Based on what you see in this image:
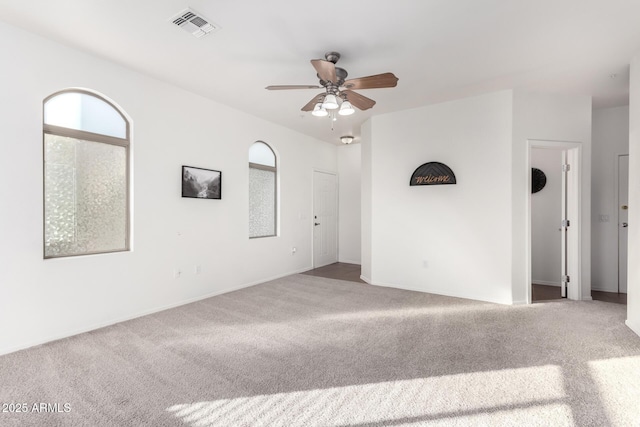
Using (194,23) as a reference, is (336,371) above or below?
below

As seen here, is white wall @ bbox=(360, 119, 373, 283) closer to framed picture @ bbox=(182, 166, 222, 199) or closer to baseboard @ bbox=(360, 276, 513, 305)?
baseboard @ bbox=(360, 276, 513, 305)

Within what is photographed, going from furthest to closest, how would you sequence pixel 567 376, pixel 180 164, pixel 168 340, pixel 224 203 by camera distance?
pixel 224 203 → pixel 180 164 → pixel 168 340 → pixel 567 376

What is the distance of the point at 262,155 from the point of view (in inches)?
218

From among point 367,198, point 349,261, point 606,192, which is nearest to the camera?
point 606,192

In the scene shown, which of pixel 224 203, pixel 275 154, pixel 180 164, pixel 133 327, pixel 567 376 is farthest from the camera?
pixel 275 154

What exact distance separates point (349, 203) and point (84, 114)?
522 cm

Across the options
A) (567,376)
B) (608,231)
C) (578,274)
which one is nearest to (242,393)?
(567,376)

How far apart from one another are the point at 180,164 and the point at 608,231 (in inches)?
248

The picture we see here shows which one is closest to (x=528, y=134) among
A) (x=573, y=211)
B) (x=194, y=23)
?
(x=573, y=211)

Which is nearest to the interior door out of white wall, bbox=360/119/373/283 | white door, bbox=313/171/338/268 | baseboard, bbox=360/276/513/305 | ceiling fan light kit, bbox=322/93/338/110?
baseboard, bbox=360/276/513/305

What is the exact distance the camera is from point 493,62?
3.34 metres

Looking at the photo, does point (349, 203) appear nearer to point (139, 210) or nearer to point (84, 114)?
point (139, 210)

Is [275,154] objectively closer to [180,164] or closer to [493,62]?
[180,164]

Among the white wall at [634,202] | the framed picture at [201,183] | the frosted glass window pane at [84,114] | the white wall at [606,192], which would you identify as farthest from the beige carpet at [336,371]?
the frosted glass window pane at [84,114]
